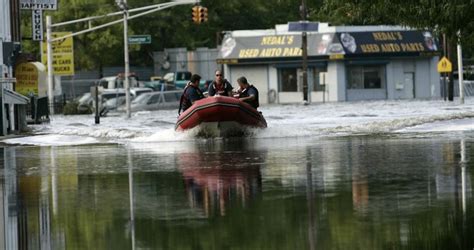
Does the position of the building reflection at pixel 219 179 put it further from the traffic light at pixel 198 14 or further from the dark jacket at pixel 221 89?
the traffic light at pixel 198 14

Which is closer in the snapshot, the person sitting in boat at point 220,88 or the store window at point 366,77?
the person sitting in boat at point 220,88

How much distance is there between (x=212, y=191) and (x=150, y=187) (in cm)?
117

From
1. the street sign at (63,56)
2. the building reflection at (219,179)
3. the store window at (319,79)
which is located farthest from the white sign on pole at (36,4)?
the store window at (319,79)

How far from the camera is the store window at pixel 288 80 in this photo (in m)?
76.4

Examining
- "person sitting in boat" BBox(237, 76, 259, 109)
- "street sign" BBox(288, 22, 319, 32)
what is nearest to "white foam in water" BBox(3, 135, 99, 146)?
"person sitting in boat" BBox(237, 76, 259, 109)

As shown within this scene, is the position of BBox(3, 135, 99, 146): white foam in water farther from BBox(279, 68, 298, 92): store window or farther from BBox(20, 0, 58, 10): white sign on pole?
BBox(279, 68, 298, 92): store window

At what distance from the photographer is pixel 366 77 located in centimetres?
7619

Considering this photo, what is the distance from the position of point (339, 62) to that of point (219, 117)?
49239mm

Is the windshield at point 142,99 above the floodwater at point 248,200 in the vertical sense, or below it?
above

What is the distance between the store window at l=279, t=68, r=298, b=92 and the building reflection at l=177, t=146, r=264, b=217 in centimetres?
5619

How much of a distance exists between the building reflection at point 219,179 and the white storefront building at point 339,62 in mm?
55130

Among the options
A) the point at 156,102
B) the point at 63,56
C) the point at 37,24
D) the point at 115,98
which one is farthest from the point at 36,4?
the point at 115,98

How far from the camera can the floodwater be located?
31.1 ft

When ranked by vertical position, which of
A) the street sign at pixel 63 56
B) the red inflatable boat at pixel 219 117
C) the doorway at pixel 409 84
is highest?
the street sign at pixel 63 56
